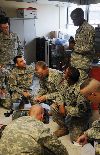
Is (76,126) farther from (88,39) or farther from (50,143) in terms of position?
(50,143)

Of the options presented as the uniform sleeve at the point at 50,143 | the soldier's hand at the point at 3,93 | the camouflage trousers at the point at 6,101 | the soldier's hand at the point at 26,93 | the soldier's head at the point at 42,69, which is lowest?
the camouflage trousers at the point at 6,101

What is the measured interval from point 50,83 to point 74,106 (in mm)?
740

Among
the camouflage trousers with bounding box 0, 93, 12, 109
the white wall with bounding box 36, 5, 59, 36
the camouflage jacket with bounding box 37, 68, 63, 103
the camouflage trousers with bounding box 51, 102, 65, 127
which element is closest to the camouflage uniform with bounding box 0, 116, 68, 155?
the camouflage trousers with bounding box 51, 102, 65, 127

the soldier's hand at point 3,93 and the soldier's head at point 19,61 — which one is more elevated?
the soldier's head at point 19,61

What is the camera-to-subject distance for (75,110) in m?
3.86

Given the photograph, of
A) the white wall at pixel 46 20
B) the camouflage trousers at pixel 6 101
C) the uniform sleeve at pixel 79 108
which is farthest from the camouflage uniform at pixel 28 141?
the white wall at pixel 46 20

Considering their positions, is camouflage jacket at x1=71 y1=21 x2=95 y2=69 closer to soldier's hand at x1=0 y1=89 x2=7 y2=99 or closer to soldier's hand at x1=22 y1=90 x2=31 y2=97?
soldier's hand at x1=22 y1=90 x2=31 y2=97

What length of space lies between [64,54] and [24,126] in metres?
5.27

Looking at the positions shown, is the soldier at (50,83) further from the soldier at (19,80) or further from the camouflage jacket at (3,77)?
the camouflage jacket at (3,77)

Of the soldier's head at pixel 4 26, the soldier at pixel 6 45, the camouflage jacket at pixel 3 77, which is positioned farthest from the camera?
the soldier at pixel 6 45

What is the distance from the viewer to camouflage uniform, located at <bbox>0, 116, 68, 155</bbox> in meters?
2.42

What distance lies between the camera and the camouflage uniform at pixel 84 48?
4.50 metres

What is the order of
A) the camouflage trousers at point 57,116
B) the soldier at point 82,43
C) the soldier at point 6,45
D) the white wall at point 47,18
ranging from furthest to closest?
1. the white wall at point 47,18
2. the soldier at point 6,45
3. the soldier at point 82,43
4. the camouflage trousers at point 57,116

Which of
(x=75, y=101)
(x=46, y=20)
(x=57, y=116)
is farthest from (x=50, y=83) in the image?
(x=46, y=20)
